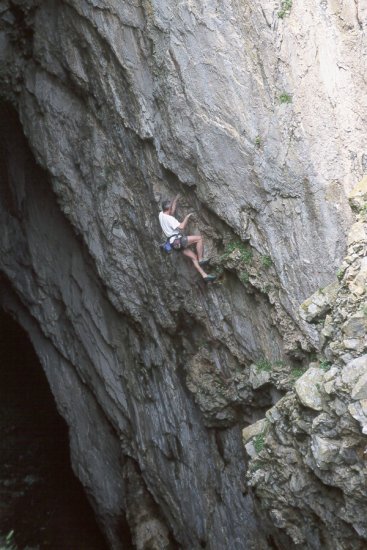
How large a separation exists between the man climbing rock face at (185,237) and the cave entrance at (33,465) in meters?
7.19

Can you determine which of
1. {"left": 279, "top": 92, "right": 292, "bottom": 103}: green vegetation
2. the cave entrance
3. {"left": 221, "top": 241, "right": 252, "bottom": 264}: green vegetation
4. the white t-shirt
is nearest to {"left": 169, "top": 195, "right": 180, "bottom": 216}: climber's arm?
the white t-shirt

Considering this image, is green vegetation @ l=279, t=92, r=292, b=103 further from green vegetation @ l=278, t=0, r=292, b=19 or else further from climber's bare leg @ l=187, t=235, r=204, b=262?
climber's bare leg @ l=187, t=235, r=204, b=262

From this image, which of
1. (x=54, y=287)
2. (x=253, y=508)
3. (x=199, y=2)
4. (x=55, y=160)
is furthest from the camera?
(x=54, y=287)

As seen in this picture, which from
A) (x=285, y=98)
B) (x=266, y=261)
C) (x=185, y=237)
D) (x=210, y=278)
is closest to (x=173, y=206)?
(x=185, y=237)

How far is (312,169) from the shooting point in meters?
8.93

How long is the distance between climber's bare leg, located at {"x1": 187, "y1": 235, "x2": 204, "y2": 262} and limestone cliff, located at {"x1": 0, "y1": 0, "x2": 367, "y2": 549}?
110 mm

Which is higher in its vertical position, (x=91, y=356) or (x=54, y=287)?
(x=54, y=287)

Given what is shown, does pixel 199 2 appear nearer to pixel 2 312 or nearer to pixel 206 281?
pixel 206 281

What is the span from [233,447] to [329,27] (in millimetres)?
5877

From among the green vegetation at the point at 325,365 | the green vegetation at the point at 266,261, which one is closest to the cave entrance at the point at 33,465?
the green vegetation at the point at 266,261

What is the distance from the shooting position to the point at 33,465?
16.1 metres

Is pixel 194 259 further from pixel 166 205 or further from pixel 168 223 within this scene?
pixel 166 205

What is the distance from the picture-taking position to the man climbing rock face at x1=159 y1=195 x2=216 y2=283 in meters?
10.3

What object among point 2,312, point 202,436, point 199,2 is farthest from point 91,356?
point 199,2
